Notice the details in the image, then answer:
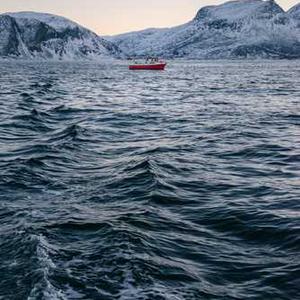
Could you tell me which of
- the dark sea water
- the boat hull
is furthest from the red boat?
the dark sea water

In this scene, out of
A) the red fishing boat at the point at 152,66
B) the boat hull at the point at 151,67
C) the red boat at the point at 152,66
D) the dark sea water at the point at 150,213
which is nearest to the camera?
the dark sea water at the point at 150,213

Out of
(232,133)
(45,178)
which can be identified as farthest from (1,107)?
(45,178)

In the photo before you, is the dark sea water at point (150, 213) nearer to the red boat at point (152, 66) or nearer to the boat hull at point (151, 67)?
the red boat at point (152, 66)

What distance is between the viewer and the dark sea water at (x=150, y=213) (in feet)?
32.0

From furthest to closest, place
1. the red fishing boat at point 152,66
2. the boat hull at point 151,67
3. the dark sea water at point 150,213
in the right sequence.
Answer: the boat hull at point 151,67 → the red fishing boat at point 152,66 → the dark sea water at point 150,213

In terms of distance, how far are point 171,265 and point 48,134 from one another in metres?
19.4

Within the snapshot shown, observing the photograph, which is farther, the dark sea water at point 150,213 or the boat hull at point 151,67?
the boat hull at point 151,67

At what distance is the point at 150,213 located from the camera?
46.2 feet

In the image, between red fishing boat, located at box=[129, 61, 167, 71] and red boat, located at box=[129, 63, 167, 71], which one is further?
red boat, located at box=[129, 63, 167, 71]

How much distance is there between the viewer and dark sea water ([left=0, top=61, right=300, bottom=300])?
977 cm

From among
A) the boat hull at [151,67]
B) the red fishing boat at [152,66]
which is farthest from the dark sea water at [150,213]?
the boat hull at [151,67]

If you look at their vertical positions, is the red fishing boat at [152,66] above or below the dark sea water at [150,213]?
below

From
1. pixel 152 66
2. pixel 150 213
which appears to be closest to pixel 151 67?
pixel 152 66

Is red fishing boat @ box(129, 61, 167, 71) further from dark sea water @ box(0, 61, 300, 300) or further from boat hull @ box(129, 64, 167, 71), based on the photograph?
dark sea water @ box(0, 61, 300, 300)
